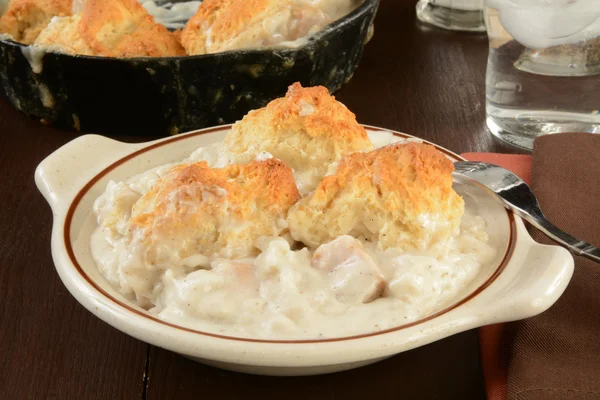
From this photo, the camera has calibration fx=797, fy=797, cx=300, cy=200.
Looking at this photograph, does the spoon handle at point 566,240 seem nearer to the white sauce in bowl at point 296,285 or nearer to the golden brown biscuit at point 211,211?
the white sauce in bowl at point 296,285

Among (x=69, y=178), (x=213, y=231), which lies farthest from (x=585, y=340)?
(x=69, y=178)

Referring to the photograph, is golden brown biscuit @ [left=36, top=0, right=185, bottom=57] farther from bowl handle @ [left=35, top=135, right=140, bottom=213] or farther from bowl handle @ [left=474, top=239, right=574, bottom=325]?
bowl handle @ [left=474, top=239, right=574, bottom=325]

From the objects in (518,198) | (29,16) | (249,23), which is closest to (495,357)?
(518,198)

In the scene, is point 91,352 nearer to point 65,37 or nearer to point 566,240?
point 566,240

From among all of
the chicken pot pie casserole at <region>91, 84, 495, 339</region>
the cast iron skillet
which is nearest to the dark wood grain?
the chicken pot pie casserole at <region>91, 84, 495, 339</region>

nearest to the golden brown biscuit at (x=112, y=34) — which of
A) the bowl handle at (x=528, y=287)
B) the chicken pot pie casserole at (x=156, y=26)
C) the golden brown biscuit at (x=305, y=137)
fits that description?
the chicken pot pie casserole at (x=156, y=26)

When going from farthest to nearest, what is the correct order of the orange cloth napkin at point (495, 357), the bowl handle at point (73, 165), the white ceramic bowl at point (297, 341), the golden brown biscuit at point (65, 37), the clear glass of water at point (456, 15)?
1. the clear glass of water at point (456, 15)
2. the golden brown biscuit at point (65, 37)
3. the bowl handle at point (73, 165)
4. the orange cloth napkin at point (495, 357)
5. the white ceramic bowl at point (297, 341)

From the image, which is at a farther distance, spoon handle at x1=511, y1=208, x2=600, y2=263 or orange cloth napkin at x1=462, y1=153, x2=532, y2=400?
spoon handle at x1=511, y1=208, x2=600, y2=263
